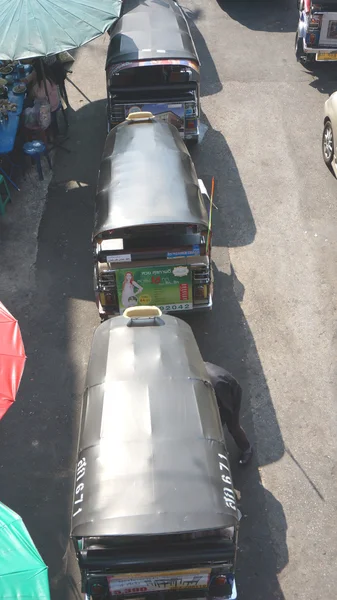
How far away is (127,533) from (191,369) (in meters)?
2.01

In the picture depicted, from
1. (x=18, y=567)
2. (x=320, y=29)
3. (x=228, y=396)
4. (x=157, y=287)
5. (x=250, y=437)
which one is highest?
(x=320, y=29)

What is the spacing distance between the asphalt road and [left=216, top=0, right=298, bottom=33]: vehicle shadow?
1352 millimetres

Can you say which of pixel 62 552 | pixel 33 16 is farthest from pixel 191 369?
pixel 33 16

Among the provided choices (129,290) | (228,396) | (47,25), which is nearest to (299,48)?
(47,25)

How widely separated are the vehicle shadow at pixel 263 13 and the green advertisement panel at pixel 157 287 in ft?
33.3

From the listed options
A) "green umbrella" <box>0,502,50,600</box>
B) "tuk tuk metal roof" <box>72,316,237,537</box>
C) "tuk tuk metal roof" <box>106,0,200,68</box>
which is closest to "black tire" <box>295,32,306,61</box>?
"tuk tuk metal roof" <box>106,0,200,68</box>

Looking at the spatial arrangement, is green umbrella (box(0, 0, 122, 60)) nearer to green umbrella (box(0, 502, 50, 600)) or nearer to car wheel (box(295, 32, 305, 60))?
car wheel (box(295, 32, 305, 60))

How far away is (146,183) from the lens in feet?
28.4

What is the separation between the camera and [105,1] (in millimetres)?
11242

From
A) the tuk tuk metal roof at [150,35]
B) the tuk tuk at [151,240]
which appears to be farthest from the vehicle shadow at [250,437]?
the tuk tuk metal roof at [150,35]

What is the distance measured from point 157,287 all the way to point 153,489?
3536 mm

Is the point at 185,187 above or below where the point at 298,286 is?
above

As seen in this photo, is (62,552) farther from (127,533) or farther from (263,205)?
(263,205)

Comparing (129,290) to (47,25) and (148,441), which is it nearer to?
(148,441)
